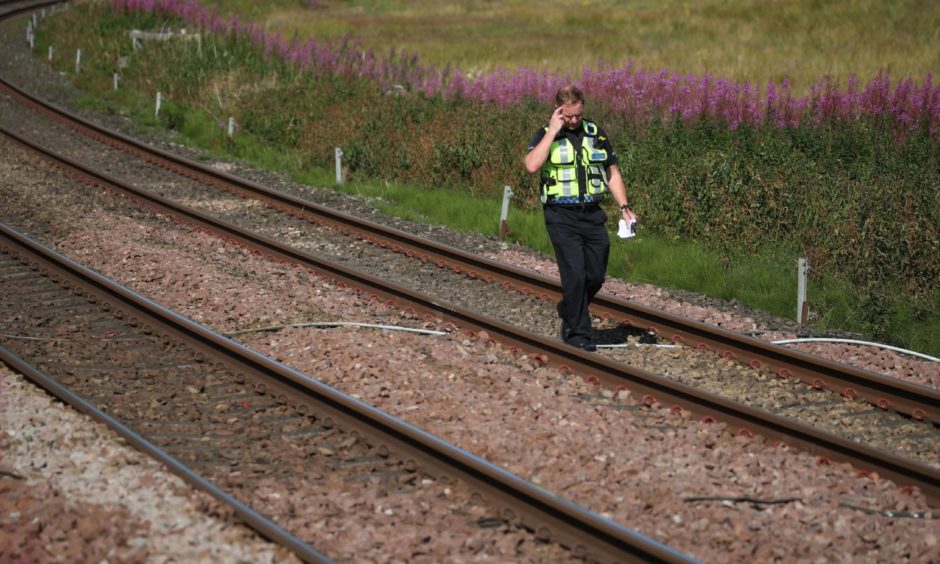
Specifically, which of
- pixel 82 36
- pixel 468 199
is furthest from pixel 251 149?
pixel 82 36

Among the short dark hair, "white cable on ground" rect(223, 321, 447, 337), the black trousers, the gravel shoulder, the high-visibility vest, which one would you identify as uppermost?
the short dark hair

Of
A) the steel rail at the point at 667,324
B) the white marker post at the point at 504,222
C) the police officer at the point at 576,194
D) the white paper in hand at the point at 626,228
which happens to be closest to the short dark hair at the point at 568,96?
the police officer at the point at 576,194

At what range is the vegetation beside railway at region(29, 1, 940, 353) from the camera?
12.8m

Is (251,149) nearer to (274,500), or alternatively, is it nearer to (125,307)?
(125,307)

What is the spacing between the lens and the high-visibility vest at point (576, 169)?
9461 mm

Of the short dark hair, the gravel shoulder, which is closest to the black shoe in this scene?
the gravel shoulder

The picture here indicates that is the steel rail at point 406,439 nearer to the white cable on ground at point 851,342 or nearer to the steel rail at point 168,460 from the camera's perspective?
the steel rail at point 168,460

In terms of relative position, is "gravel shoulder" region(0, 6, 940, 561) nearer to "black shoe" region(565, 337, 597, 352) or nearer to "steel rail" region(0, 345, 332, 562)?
"steel rail" region(0, 345, 332, 562)

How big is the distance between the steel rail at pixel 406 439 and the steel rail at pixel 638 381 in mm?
2091

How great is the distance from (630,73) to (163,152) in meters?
9.03

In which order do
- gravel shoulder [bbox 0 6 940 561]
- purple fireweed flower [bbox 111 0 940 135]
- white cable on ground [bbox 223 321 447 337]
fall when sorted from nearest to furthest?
gravel shoulder [bbox 0 6 940 561], white cable on ground [bbox 223 321 447 337], purple fireweed flower [bbox 111 0 940 135]

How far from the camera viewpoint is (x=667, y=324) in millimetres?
10953

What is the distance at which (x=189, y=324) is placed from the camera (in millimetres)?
10227

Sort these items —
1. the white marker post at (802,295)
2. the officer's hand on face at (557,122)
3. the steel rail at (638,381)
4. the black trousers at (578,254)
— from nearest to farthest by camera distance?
the steel rail at (638,381), the officer's hand on face at (557,122), the black trousers at (578,254), the white marker post at (802,295)
